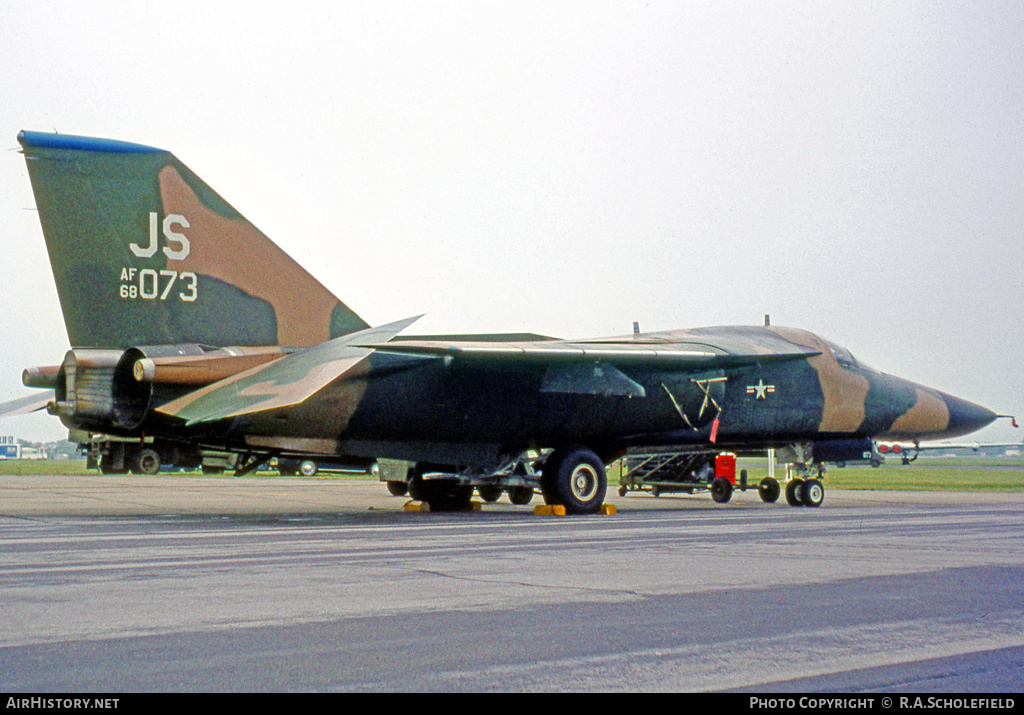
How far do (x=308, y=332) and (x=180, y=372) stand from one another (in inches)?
97.3

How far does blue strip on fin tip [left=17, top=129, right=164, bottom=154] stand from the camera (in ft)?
44.3

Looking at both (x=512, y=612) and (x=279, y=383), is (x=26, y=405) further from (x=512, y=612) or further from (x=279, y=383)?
(x=512, y=612)

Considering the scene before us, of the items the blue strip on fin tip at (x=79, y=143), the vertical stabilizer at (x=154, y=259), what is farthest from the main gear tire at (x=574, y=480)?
the blue strip on fin tip at (x=79, y=143)

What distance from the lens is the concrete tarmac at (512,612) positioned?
12.2 feet

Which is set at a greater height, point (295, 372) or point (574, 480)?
point (295, 372)

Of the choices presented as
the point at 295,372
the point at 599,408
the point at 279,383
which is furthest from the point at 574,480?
the point at 279,383

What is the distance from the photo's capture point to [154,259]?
47.1 ft

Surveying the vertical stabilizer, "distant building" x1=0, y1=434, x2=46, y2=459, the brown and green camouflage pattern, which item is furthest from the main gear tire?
"distant building" x1=0, y1=434, x2=46, y2=459

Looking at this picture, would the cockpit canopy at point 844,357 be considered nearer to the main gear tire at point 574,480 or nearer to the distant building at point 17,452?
the main gear tire at point 574,480

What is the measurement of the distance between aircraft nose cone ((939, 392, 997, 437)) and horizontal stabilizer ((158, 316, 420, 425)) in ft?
43.8

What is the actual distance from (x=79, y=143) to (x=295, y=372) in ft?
15.3

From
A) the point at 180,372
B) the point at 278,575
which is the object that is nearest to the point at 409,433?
the point at 180,372

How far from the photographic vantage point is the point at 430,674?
372 centimetres

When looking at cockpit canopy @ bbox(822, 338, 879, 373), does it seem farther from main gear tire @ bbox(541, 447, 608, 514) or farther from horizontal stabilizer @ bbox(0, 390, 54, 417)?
horizontal stabilizer @ bbox(0, 390, 54, 417)
